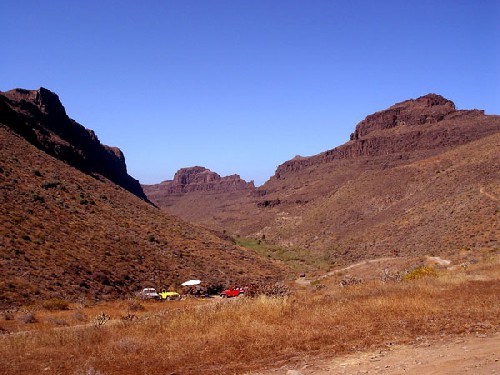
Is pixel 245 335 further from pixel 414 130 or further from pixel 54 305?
pixel 414 130

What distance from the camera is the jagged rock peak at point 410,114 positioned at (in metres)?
123

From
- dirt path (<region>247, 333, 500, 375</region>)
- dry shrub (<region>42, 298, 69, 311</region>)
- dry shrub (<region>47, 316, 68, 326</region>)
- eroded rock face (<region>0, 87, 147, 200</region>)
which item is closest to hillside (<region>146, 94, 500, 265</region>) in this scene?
dirt path (<region>247, 333, 500, 375</region>)

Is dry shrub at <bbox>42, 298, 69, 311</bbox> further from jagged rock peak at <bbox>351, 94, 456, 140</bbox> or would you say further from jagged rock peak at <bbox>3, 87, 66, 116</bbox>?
jagged rock peak at <bbox>351, 94, 456, 140</bbox>

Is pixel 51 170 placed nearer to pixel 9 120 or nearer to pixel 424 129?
pixel 9 120

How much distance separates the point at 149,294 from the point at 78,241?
7419 millimetres

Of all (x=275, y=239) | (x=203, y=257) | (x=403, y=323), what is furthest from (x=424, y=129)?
(x=403, y=323)

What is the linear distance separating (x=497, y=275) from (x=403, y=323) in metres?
8.98

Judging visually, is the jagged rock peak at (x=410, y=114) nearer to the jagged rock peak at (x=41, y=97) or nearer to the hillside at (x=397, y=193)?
the hillside at (x=397, y=193)

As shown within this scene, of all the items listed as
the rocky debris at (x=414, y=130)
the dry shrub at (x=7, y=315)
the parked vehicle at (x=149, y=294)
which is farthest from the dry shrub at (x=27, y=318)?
the rocky debris at (x=414, y=130)

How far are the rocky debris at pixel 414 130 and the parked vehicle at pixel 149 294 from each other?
291 ft

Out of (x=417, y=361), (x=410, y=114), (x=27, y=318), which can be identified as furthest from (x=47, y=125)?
(x=410, y=114)

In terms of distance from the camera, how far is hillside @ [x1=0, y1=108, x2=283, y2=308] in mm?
22625

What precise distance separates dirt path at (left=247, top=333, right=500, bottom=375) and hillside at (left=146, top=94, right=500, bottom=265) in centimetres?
3029

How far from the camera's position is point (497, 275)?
16156 millimetres
